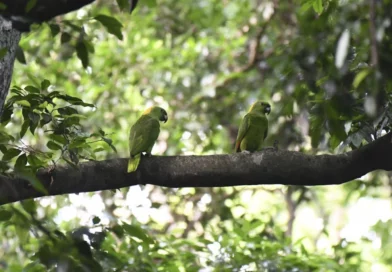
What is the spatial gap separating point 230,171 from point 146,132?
1.00m

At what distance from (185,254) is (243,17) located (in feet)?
12.2

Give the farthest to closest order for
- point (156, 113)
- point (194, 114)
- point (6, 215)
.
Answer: point (194, 114) < point (156, 113) < point (6, 215)

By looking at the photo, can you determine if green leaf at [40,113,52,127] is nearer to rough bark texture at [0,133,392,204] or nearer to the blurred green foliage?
rough bark texture at [0,133,392,204]

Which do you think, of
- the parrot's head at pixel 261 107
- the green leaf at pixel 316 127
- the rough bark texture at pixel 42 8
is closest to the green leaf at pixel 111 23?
the rough bark texture at pixel 42 8

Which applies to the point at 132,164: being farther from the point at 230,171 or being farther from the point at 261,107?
the point at 261,107

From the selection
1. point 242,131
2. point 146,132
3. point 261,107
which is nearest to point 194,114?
point 261,107

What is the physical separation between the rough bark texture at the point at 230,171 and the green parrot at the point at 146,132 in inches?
15.9

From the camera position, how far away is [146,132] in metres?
3.25

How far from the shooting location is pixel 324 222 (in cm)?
639

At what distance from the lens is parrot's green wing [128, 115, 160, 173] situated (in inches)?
117

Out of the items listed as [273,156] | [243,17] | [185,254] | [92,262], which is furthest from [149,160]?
[243,17]

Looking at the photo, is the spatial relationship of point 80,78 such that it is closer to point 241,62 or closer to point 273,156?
point 241,62

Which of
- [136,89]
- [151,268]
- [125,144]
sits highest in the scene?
[136,89]

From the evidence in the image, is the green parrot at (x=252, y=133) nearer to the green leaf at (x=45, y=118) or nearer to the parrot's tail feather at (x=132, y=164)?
the parrot's tail feather at (x=132, y=164)
